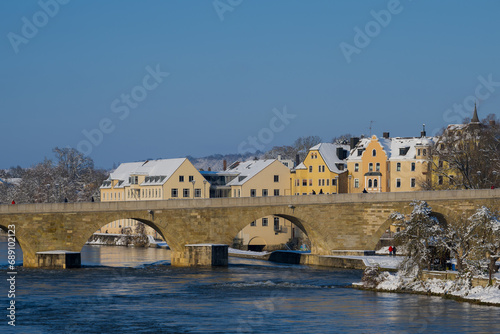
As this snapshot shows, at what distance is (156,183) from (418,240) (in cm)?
5605

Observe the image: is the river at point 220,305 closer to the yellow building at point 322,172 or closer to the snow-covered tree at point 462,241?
the snow-covered tree at point 462,241

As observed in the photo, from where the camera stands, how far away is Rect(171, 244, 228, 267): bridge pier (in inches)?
2591

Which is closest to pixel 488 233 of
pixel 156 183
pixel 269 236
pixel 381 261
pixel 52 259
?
pixel 381 261

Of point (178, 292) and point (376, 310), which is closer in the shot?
point (376, 310)

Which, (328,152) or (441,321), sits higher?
(328,152)

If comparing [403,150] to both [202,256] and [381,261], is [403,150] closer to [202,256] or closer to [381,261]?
[381,261]

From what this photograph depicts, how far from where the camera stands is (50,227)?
63188mm

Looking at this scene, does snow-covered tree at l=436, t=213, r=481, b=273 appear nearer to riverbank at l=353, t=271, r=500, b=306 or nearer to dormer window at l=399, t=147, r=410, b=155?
riverbank at l=353, t=271, r=500, b=306

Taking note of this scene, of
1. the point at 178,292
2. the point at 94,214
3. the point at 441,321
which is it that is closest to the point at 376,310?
the point at 441,321

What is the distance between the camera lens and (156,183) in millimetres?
103562

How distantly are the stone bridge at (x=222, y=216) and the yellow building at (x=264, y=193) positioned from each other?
2442cm

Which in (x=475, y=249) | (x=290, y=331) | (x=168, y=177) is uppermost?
(x=168, y=177)

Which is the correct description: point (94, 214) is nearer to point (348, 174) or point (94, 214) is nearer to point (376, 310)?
point (376, 310)

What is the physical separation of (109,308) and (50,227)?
20.3 metres
